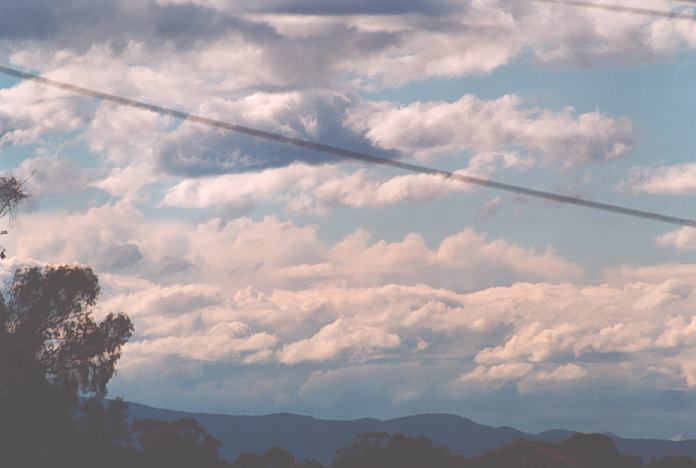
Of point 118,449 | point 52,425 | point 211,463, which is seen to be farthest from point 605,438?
point 52,425

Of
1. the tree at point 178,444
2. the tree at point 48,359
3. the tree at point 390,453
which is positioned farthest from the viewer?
the tree at point 390,453

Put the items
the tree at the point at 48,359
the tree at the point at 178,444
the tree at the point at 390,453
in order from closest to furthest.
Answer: the tree at the point at 48,359
the tree at the point at 178,444
the tree at the point at 390,453

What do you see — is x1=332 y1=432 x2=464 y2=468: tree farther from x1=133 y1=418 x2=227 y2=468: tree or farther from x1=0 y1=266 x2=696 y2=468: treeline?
x1=0 y1=266 x2=696 y2=468: treeline

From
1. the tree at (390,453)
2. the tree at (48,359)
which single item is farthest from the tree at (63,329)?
the tree at (390,453)

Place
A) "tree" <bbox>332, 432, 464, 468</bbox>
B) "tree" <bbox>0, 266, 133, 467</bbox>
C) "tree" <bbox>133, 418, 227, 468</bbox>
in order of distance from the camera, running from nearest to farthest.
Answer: "tree" <bbox>0, 266, 133, 467</bbox>
"tree" <bbox>133, 418, 227, 468</bbox>
"tree" <bbox>332, 432, 464, 468</bbox>

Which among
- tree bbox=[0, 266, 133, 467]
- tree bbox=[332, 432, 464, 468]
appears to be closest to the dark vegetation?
tree bbox=[0, 266, 133, 467]

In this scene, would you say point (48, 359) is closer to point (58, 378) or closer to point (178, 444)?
point (58, 378)

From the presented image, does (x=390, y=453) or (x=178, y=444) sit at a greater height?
(x=390, y=453)

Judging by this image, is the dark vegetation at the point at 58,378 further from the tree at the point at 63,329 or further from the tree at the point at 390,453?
the tree at the point at 390,453

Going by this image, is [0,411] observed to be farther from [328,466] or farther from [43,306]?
[328,466]

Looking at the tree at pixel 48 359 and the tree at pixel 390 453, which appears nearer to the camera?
the tree at pixel 48 359

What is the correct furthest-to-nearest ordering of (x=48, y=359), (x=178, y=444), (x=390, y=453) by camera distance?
(x=390, y=453) < (x=178, y=444) < (x=48, y=359)

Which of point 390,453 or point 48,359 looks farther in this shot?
point 390,453

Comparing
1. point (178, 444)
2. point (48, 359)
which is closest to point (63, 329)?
point (48, 359)
